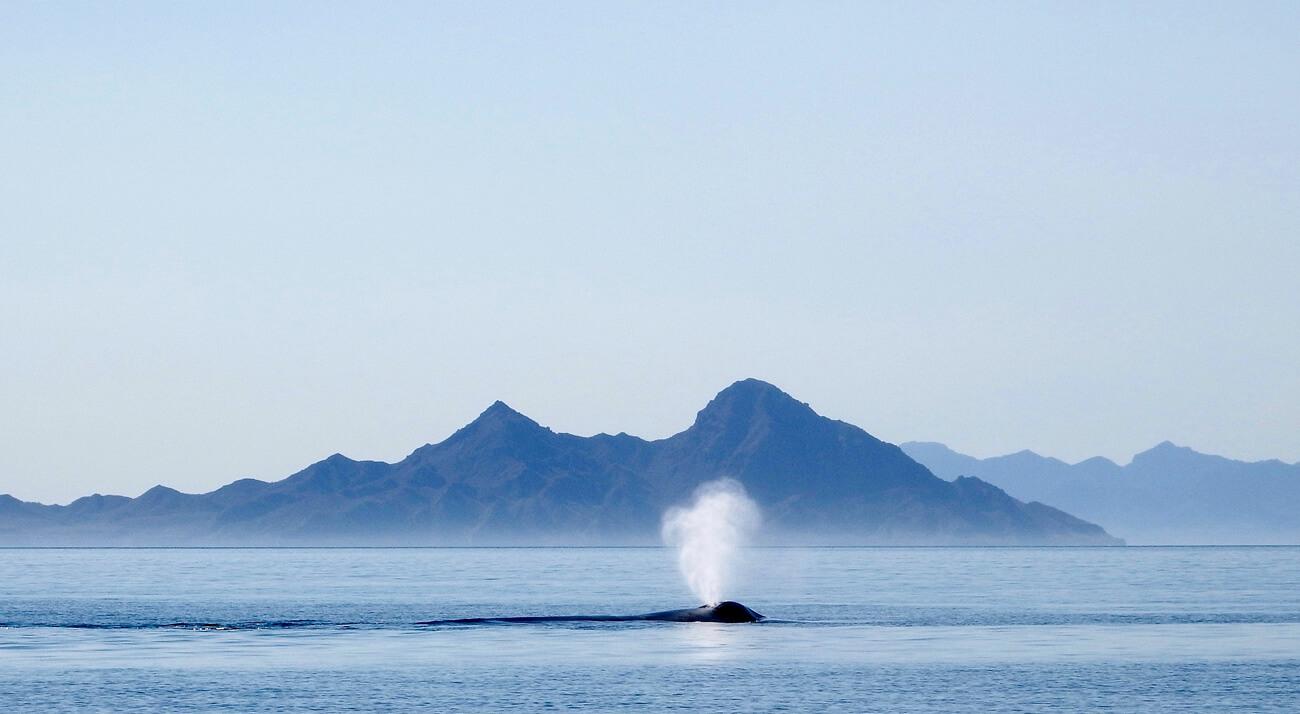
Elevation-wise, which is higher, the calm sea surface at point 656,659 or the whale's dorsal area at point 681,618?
the whale's dorsal area at point 681,618

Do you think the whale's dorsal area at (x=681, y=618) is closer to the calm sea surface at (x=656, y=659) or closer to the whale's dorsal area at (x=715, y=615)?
the whale's dorsal area at (x=715, y=615)

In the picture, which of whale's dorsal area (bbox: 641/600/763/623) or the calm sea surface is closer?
the calm sea surface

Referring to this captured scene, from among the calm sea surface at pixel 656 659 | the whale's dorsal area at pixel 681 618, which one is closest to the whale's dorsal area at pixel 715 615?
the whale's dorsal area at pixel 681 618

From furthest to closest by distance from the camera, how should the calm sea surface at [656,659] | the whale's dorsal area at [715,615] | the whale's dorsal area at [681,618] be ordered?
the whale's dorsal area at [715,615]
the whale's dorsal area at [681,618]
the calm sea surface at [656,659]

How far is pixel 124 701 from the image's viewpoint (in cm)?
7250

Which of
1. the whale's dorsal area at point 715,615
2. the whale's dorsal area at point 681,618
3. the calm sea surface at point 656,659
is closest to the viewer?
the calm sea surface at point 656,659

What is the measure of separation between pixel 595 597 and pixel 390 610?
3549cm

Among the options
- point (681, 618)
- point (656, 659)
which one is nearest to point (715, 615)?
point (681, 618)

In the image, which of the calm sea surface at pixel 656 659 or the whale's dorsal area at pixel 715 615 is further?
the whale's dorsal area at pixel 715 615

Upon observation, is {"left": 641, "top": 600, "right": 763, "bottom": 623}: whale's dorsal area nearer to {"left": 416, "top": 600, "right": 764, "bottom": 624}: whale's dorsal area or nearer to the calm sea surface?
{"left": 416, "top": 600, "right": 764, "bottom": 624}: whale's dorsal area

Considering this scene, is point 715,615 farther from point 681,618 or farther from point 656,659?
point 656,659

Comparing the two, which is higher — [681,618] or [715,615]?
[715,615]

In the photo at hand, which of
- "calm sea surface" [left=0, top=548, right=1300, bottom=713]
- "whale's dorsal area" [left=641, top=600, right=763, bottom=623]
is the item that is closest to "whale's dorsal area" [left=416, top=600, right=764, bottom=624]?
"whale's dorsal area" [left=641, top=600, right=763, bottom=623]

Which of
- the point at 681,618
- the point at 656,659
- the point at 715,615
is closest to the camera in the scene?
the point at 656,659
